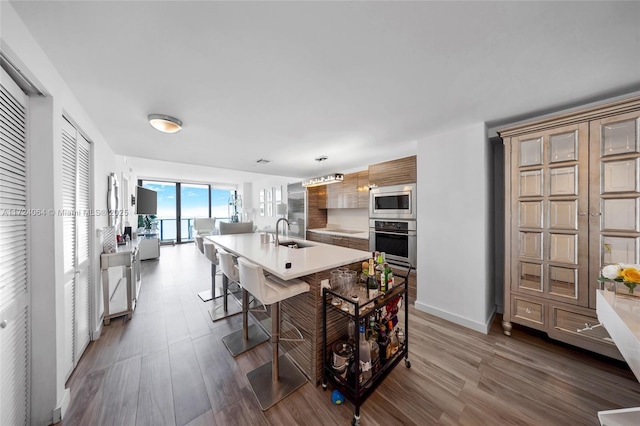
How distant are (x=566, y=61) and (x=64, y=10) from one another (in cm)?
281

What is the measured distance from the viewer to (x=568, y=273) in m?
1.93

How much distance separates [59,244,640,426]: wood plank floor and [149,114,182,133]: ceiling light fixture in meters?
2.19

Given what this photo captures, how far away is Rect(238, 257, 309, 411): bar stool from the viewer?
5.11 feet

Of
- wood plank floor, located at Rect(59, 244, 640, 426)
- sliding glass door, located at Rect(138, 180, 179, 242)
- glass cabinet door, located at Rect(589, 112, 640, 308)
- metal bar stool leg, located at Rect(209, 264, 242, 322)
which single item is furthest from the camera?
sliding glass door, located at Rect(138, 180, 179, 242)

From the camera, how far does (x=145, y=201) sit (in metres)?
5.00

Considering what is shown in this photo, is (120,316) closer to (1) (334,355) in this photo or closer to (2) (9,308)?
(2) (9,308)

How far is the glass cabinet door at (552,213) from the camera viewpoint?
1871 mm

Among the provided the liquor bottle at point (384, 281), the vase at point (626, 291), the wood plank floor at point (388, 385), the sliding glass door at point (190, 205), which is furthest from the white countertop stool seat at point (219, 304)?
the sliding glass door at point (190, 205)

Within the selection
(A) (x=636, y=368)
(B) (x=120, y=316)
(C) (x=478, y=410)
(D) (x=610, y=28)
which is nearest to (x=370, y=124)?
(D) (x=610, y=28)

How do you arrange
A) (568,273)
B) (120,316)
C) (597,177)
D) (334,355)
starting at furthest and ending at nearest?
(120,316) → (568,273) → (597,177) → (334,355)

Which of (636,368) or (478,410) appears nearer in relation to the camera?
(636,368)

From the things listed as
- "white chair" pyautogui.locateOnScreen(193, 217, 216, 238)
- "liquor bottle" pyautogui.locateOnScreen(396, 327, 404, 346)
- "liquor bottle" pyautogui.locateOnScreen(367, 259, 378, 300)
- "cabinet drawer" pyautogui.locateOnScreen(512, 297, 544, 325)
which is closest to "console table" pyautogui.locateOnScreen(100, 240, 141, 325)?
"liquor bottle" pyautogui.locateOnScreen(367, 259, 378, 300)

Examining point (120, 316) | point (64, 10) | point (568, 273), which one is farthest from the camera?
point (120, 316)

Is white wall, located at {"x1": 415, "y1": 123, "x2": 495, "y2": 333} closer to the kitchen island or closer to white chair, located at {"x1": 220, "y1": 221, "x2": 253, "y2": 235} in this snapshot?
the kitchen island
